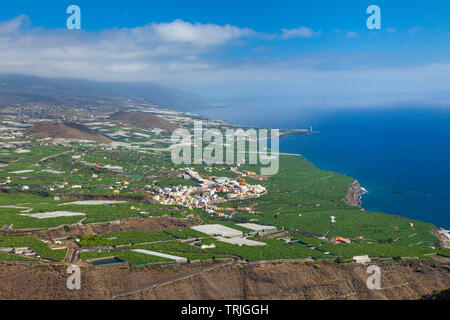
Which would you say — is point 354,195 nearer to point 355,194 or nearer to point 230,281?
point 355,194

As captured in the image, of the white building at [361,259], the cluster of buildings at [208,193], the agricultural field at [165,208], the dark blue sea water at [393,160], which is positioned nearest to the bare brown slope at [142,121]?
the dark blue sea water at [393,160]

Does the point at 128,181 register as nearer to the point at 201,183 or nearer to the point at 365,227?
the point at 201,183

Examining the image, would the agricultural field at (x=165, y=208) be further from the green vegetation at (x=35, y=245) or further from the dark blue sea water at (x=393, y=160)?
the dark blue sea water at (x=393, y=160)

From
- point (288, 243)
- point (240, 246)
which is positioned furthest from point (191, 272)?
point (288, 243)
